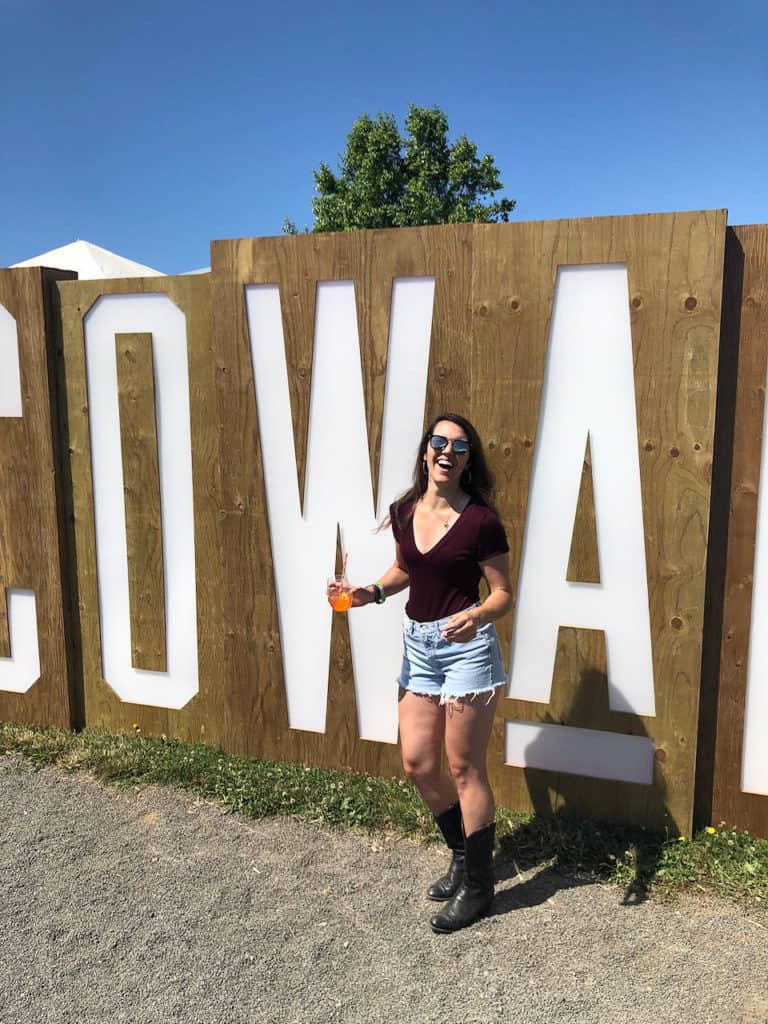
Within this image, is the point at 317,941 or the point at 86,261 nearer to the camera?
the point at 317,941

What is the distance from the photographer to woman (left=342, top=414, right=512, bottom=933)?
267 cm

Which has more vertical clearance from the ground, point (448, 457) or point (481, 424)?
point (481, 424)

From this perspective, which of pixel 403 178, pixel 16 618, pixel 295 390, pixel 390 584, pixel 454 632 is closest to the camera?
pixel 454 632

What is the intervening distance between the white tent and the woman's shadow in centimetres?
793

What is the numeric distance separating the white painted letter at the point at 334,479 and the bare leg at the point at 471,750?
996 mm

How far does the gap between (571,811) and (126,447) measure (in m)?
2.93

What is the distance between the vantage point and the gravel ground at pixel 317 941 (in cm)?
245

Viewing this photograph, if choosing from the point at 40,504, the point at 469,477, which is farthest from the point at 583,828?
the point at 40,504

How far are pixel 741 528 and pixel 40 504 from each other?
364 cm

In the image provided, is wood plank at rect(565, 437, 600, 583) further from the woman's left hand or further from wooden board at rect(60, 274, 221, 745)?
wooden board at rect(60, 274, 221, 745)

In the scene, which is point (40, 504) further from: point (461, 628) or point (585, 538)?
point (585, 538)

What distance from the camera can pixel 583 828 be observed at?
3375 mm

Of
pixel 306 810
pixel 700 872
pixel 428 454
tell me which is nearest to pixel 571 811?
pixel 700 872

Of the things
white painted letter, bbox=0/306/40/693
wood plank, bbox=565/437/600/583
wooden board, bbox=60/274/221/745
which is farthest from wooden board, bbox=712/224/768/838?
white painted letter, bbox=0/306/40/693
